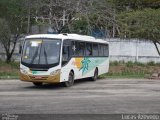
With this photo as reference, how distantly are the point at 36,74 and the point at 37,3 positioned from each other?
1465 cm

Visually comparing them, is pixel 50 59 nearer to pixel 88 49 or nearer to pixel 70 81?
pixel 70 81

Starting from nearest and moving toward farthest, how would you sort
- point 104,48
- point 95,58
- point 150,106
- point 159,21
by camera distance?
point 150,106, point 95,58, point 104,48, point 159,21

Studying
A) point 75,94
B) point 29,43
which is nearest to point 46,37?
point 29,43

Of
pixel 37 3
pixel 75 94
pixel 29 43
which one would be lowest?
pixel 75 94

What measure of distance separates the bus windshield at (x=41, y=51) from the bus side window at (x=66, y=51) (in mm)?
379

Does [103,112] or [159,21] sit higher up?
[159,21]

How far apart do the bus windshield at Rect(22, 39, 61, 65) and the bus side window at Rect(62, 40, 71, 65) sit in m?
0.38

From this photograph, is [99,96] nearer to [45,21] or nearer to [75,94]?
[75,94]

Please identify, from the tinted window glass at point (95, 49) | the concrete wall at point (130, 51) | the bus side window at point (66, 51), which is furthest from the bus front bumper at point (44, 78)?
the concrete wall at point (130, 51)

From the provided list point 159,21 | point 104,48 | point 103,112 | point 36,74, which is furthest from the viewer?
point 159,21

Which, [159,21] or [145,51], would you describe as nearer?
[159,21]

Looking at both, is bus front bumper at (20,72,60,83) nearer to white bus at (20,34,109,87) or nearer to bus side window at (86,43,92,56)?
white bus at (20,34,109,87)

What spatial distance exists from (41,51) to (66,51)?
1376mm

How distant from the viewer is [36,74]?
21922 mm
